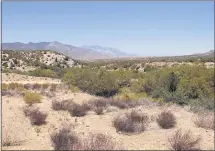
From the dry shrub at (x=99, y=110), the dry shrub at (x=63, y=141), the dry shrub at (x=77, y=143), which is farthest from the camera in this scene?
the dry shrub at (x=99, y=110)

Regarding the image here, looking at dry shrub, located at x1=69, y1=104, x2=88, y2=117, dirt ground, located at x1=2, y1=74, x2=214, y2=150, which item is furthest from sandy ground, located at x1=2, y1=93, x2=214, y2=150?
dry shrub, located at x1=69, y1=104, x2=88, y2=117

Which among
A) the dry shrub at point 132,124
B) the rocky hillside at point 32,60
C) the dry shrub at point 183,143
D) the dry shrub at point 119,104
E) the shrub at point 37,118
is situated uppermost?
the dry shrub at point 183,143

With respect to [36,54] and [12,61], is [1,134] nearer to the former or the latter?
[12,61]

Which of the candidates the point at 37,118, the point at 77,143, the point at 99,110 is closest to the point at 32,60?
the point at 99,110

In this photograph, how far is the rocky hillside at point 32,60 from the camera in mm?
66463

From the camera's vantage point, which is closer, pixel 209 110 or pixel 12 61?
pixel 209 110

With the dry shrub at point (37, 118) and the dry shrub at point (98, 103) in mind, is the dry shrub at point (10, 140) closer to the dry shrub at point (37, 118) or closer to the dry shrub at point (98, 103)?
the dry shrub at point (37, 118)

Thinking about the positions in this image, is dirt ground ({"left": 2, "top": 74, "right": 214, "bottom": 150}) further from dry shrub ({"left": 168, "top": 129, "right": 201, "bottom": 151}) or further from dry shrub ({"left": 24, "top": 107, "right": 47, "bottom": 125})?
dry shrub ({"left": 168, "top": 129, "right": 201, "bottom": 151})

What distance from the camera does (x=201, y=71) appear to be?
24797 mm

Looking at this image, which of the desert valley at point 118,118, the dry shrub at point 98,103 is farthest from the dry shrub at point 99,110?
the dry shrub at point 98,103

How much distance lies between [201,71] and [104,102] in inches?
323

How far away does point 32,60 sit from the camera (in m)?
77.0

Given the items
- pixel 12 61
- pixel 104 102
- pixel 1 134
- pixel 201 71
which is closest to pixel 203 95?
pixel 201 71

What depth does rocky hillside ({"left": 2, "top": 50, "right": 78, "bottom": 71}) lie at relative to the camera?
66463mm
